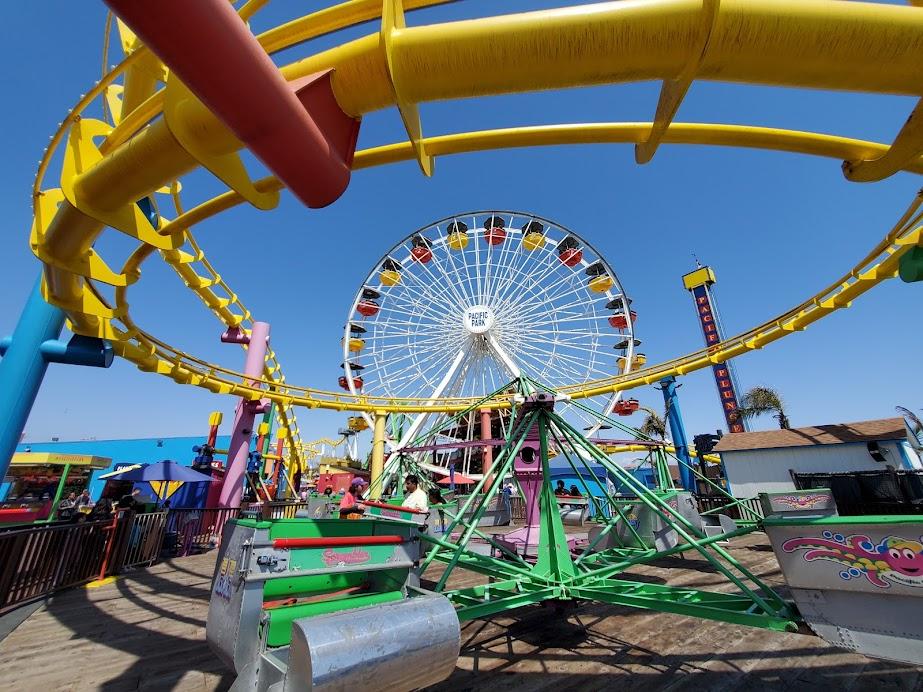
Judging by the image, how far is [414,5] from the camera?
218 centimetres

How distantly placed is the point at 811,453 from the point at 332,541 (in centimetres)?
1930

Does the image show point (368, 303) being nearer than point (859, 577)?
No

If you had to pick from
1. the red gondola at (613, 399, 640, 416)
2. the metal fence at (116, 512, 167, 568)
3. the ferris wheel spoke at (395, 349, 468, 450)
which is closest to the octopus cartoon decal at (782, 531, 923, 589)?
the metal fence at (116, 512, 167, 568)

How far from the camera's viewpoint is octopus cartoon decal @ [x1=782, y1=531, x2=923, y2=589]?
235 centimetres

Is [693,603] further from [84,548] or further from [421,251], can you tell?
[421,251]

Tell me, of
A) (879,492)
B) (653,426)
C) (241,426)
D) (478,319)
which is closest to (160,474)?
(241,426)

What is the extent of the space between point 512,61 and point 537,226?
22493mm

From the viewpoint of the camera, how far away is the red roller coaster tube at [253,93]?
1316mm

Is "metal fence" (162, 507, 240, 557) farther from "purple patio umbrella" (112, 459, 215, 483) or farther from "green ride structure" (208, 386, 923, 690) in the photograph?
"green ride structure" (208, 386, 923, 690)

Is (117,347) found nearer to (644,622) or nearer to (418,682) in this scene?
(418,682)

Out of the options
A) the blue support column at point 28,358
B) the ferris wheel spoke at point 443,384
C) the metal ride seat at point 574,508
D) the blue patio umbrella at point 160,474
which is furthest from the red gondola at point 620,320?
the blue support column at point 28,358

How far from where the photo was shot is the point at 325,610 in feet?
10.1

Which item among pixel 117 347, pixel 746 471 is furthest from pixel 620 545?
pixel 746 471

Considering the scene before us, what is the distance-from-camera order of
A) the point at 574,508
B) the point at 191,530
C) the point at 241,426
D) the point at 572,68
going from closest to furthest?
the point at 572,68 → the point at 191,530 → the point at 241,426 → the point at 574,508
